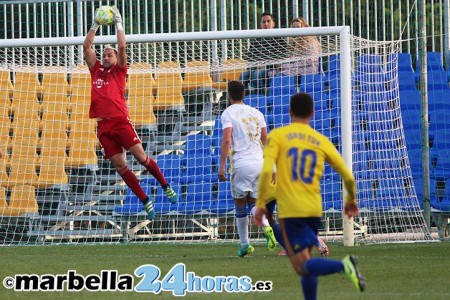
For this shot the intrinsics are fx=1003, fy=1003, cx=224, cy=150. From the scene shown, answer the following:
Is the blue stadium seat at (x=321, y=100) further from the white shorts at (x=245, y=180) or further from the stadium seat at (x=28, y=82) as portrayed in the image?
the stadium seat at (x=28, y=82)

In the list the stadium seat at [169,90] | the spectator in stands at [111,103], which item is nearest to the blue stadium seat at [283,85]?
the stadium seat at [169,90]

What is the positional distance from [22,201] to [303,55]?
5241 millimetres

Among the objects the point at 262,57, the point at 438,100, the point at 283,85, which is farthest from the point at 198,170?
the point at 438,100

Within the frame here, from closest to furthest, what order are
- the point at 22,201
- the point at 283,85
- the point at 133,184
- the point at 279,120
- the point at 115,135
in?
1. the point at 115,135
2. the point at 133,184
3. the point at 283,85
4. the point at 279,120
5. the point at 22,201

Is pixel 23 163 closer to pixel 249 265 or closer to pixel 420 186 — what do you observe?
pixel 420 186

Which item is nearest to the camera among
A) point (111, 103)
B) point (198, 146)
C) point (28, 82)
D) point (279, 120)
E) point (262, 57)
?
point (111, 103)

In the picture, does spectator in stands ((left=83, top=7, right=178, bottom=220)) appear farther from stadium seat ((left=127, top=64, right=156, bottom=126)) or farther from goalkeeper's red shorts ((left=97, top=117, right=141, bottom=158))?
stadium seat ((left=127, top=64, right=156, bottom=126))

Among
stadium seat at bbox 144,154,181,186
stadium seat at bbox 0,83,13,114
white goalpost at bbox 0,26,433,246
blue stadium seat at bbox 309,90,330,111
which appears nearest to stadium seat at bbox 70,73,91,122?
white goalpost at bbox 0,26,433,246

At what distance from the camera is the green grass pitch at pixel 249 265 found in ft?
29.1

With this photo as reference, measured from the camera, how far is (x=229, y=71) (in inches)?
659

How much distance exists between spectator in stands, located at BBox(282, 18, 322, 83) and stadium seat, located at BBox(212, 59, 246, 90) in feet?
2.43

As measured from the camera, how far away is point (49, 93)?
1723 cm

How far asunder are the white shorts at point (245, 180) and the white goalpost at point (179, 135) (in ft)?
10.5

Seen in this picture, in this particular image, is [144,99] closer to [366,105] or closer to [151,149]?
[151,149]
